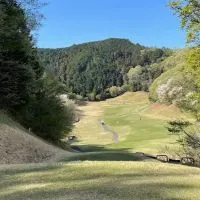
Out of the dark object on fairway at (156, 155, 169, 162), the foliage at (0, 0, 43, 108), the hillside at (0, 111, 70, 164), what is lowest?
the dark object on fairway at (156, 155, 169, 162)

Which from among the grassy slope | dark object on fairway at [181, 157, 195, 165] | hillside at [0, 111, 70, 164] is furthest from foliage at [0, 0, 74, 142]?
the grassy slope

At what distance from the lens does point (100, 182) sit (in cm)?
1120

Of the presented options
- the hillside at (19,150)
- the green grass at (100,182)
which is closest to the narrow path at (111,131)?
the hillside at (19,150)

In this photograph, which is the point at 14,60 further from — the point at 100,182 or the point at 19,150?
the point at 100,182

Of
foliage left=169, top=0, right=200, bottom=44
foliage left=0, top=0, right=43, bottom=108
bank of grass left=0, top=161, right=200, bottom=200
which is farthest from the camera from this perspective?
foliage left=0, top=0, right=43, bottom=108

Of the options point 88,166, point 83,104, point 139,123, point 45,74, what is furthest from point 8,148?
point 83,104

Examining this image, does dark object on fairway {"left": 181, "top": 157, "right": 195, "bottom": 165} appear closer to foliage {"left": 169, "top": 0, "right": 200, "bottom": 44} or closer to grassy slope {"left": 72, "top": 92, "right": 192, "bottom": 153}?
foliage {"left": 169, "top": 0, "right": 200, "bottom": 44}

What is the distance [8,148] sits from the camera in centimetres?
2480

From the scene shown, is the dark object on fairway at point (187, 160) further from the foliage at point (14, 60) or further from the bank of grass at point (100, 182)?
the bank of grass at point (100, 182)

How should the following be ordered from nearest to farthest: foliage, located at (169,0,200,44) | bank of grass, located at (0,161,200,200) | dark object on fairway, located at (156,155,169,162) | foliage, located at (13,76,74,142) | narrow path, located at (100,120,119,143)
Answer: bank of grass, located at (0,161,200,200)
foliage, located at (169,0,200,44)
dark object on fairway, located at (156,155,169,162)
foliage, located at (13,76,74,142)
narrow path, located at (100,120,119,143)

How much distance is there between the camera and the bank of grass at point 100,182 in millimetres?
9906

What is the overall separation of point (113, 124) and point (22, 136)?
83.9 meters

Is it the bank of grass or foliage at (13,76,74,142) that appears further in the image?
foliage at (13,76,74,142)

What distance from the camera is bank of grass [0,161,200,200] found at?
9.91 m
